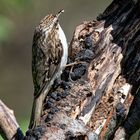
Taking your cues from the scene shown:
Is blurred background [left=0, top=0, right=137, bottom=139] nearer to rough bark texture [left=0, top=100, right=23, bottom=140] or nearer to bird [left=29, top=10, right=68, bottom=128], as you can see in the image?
bird [left=29, top=10, right=68, bottom=128]

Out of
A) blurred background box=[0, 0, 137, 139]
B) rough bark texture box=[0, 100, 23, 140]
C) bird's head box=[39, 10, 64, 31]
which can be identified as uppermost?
bird's head box=[39, 10, 64, 31]

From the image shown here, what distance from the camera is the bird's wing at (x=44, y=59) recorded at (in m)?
5.86

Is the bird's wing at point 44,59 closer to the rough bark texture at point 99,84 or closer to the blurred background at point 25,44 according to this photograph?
the rough bark texture at point 99,84

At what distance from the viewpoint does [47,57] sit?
604 cm

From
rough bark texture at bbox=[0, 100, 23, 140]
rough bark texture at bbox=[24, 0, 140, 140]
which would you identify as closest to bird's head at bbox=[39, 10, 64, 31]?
rough bark texture at bbox=[24, 0, 140, 140]

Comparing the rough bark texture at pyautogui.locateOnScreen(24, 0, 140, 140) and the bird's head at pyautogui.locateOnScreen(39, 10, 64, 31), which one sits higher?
the bird's head at pyautogui.locateOnScreen(39, 10, 64, 31)

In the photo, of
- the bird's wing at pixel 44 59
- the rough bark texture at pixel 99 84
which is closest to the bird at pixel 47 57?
the bird's wing at pixel 44 59

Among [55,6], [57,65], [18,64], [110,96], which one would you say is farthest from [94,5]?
[110,96]

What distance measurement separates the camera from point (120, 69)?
5.29 metres

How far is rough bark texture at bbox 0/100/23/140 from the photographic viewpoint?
17.0 feet

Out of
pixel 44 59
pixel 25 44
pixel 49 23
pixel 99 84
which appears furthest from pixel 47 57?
pixel 25 44

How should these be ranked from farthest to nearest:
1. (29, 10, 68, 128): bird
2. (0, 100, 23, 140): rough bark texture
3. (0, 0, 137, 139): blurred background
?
(0, 0, 137, 139): blurred background < (29, 10, 68, 128): bird < (0, 100, 23, 140): rough bark texture

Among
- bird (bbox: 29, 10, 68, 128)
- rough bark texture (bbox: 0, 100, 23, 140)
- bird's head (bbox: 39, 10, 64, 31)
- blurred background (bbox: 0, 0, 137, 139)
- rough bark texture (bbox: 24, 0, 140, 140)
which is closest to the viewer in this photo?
rough bark texture (bbox: 24, 0, 140, 140)

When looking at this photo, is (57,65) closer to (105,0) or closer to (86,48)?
(86,48)
